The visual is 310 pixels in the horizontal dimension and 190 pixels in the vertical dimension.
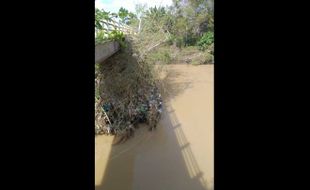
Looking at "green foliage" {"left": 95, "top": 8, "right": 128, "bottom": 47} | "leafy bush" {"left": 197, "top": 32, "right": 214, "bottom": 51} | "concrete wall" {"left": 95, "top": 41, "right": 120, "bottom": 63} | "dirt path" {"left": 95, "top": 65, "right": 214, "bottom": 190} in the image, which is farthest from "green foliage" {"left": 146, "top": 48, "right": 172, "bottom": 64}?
"concrete wall" {"left": 95, "top": 41, "right": 120, "bottom": 63}

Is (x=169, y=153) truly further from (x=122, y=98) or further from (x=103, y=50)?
(x=103, y=50)

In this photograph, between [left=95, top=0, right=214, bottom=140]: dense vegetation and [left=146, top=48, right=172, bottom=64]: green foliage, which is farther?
[left=146, top=48, right=172, bottom=64]: green foliage

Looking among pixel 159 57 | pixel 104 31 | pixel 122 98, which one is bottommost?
pixel 122 98

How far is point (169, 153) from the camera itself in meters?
4.41

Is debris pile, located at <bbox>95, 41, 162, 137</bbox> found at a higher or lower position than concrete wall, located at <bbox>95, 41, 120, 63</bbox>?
lower

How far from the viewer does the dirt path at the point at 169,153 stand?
12.1ft

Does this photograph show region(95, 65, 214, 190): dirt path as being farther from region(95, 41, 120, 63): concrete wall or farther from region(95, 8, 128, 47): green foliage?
region(95, 8, 128, 47): green foliage

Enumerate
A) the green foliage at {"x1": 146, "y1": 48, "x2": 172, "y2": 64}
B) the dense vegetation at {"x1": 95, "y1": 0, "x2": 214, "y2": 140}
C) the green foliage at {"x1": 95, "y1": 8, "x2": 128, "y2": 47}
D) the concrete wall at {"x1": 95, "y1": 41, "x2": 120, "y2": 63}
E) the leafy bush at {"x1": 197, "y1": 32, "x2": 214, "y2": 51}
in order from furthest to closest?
1. the leafy bush at {"x1": 197, "y1": 32, "x2": 214, "y2": 51}
2. the green foliage at {"x1": 146, "y1": 48, "x2": 172, "y2": 64}
3. the dense vegetation at {"x1": 95, "y1": 0, "x2": 214, "y2": 140}
4. the green foliage at {"x1": 95, "y1": 8, "x2": 128, "y2": 47}
5. the concrete wall at {"x1": 95, "y1": 41, "x2": 120, "y2": 63}

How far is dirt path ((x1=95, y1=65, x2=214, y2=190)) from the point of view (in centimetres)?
368

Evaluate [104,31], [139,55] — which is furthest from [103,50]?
[139,55]

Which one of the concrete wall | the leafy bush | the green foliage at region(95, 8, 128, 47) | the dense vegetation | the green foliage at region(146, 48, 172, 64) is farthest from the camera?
the leafy bush
